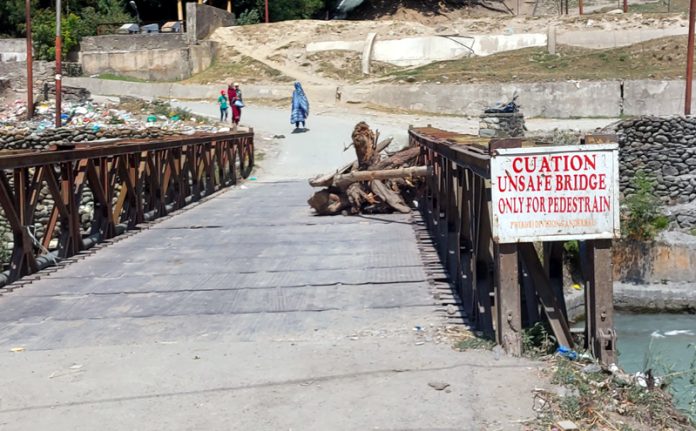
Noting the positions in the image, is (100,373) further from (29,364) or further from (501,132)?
(501,132)

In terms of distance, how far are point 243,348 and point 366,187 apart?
7362 millimetres

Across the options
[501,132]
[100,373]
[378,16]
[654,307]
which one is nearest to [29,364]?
[100,373]

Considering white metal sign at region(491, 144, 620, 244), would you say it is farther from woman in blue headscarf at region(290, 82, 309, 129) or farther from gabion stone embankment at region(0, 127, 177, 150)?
woman in blue headscarf at region(290, 82, 309, 129)

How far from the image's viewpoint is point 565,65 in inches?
1444

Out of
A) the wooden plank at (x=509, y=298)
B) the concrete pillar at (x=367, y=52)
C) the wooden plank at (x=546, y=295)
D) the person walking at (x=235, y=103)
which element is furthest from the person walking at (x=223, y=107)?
the wooden plank at (x=509, y=298)

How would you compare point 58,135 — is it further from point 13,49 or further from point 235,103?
point 13,49

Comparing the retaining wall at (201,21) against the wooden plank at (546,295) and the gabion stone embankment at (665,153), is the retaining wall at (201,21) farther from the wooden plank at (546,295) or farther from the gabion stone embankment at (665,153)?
the wooden plank at (546,295)

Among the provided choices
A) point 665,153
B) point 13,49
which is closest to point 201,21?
point 13,49

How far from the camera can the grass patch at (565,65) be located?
34.2m

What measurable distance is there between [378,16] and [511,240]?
157 ft

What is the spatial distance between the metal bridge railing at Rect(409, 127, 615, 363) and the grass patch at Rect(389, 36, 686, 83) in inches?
1099

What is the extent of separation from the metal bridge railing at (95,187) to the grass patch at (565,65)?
20.3 meters

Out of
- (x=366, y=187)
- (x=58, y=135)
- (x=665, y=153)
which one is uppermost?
(x=58, y=135)

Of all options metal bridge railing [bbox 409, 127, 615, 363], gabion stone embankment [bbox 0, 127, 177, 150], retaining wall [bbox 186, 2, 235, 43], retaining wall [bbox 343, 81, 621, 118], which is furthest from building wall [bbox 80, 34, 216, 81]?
metal bridge railing [bbox 409, 127, 615, 363]
